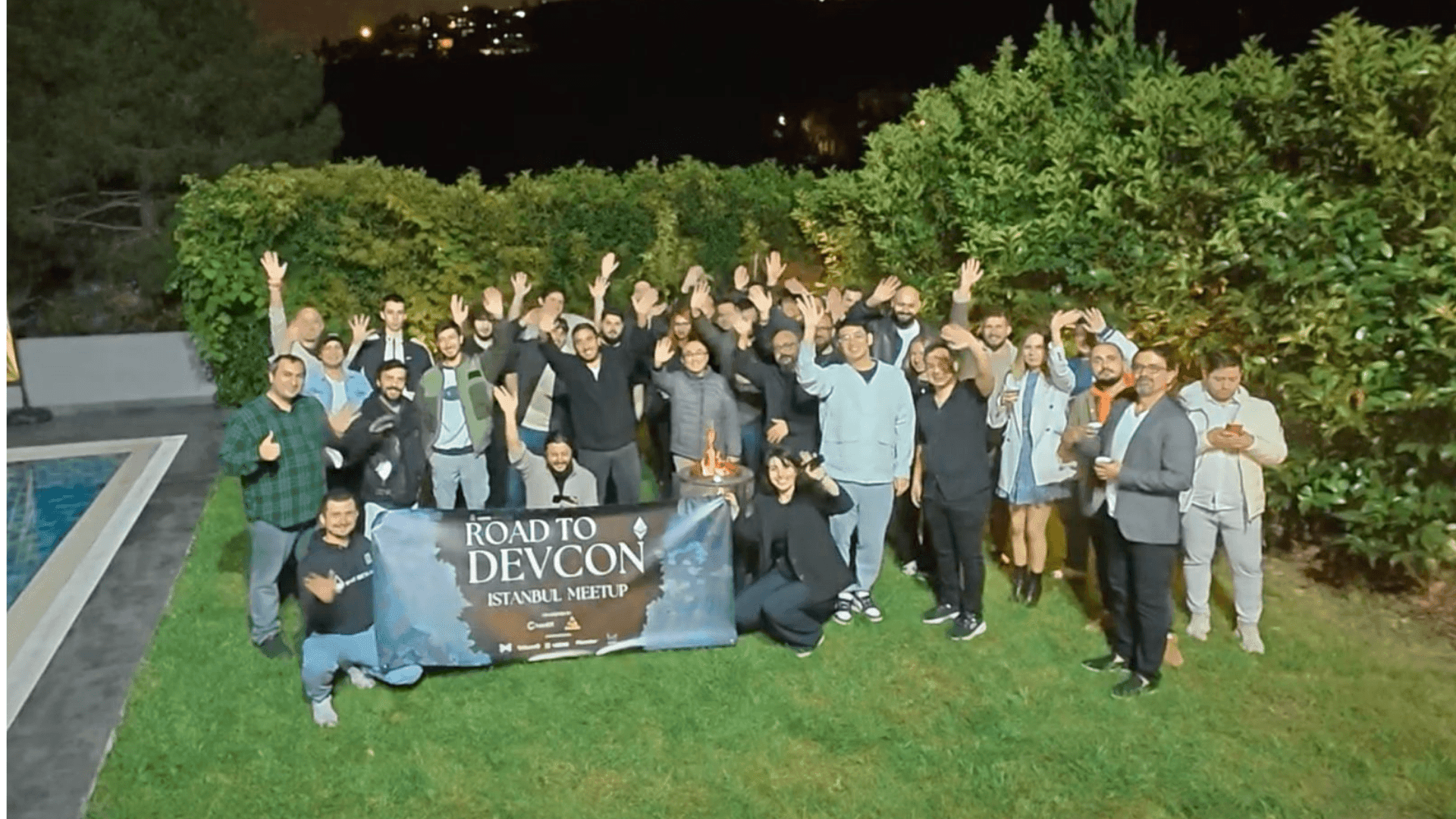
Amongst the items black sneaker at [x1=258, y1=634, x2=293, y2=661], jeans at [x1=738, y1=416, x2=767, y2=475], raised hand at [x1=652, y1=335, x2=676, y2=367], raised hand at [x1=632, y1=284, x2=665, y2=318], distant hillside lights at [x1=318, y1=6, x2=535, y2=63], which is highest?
distant hillside lights at [x1=318, y1=6, x2=535, y2=63]

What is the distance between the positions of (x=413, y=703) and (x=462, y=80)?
44037 mm

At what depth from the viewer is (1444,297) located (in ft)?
23.3

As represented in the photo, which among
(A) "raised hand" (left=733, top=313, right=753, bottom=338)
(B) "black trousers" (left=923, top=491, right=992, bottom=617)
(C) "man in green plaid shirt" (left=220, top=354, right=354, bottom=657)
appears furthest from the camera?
(A) "raised hand" (left=733, top=313, right=753, bottom=338)

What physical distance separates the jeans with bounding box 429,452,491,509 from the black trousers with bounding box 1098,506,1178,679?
167 inches

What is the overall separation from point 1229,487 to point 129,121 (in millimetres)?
19856

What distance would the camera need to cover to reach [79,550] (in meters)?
9.58

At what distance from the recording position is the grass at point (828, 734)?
219 inches

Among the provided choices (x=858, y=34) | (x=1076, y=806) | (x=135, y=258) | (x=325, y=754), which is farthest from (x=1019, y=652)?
(x=858, y=34)

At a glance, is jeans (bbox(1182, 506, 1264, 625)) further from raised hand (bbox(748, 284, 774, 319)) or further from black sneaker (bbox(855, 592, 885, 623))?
raised hand (bbox(748, 284, 774, 319))

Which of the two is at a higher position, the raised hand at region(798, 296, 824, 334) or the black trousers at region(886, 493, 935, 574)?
the raised hand at region(798, 296, 824, 334)

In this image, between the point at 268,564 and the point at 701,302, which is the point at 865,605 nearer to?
the point at 701,302

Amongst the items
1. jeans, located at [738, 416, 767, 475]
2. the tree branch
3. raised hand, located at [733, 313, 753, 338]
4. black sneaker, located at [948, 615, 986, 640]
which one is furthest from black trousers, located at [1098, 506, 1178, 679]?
the tree branch

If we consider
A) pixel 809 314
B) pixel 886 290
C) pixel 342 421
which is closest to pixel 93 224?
pixel 342 421

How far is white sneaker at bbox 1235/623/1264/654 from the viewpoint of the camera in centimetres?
716
